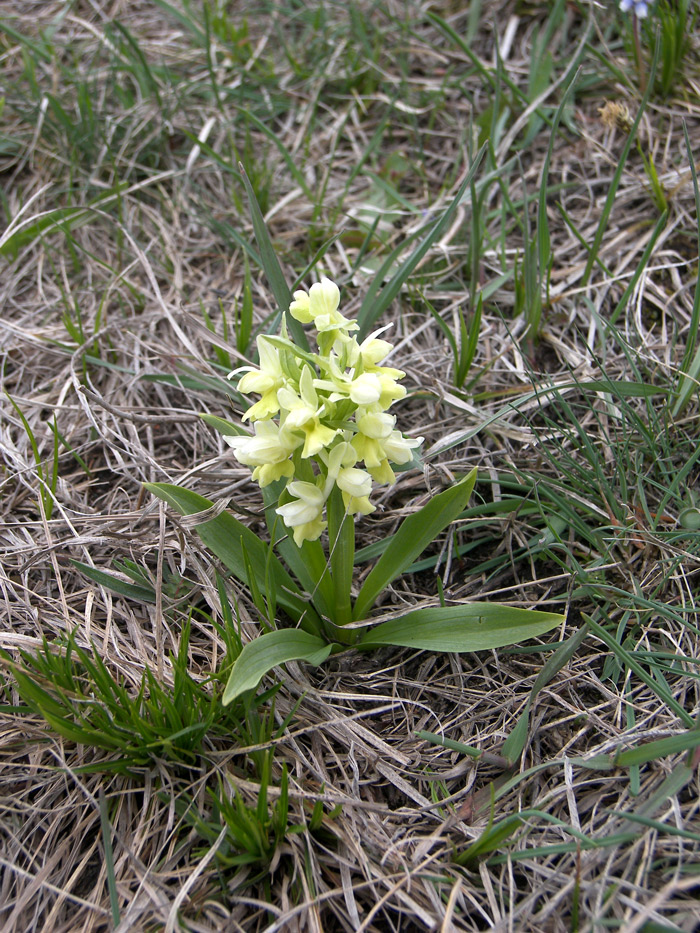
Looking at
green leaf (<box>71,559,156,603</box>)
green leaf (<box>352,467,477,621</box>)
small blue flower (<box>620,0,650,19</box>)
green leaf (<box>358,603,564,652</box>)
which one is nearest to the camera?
green leaf (<box>358,603,564,652</box>)

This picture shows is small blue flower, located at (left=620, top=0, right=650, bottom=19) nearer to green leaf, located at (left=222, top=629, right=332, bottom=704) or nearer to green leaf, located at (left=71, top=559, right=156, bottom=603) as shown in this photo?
green leaf, located at (left=222, top=629, right=332, bottom=704)

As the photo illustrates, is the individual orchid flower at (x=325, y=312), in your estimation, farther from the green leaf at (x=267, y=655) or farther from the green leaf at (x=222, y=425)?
the green leaf at (x=267, y=655)

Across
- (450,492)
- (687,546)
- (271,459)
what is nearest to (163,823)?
(271,459)

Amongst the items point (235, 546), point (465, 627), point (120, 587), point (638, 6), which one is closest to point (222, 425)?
point (235, 546)

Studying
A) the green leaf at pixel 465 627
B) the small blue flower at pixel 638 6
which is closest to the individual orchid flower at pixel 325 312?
the green leaf at pixel 465 627

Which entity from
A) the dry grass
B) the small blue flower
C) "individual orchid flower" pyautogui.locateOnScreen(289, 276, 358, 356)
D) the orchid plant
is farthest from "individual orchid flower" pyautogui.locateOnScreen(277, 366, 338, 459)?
the small blue flower

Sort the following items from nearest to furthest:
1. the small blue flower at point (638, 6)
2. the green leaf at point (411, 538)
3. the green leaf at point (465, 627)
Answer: the green leaf at point (465, 627)
the green leaf at point (411, 538)
the small blue flower at point (638, 6)

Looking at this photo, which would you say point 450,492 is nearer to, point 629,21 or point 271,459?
Result: point 271,459

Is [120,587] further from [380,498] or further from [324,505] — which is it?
[380,498]
